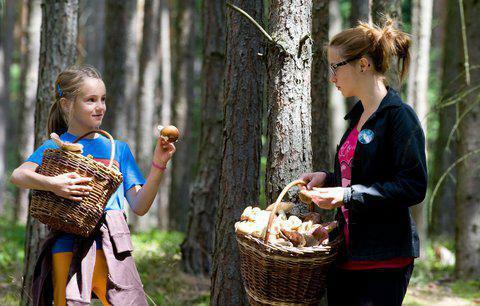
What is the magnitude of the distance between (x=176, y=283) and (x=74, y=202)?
4067 mm

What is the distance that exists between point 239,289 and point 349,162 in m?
2.18

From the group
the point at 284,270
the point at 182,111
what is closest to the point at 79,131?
the point at 284,270

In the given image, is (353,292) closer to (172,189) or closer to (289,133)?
(289,133)

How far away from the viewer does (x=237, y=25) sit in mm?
5055

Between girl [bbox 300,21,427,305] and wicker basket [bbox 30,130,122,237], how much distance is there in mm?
1204

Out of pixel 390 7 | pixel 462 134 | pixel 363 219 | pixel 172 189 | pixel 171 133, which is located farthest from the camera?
pixel 172 189

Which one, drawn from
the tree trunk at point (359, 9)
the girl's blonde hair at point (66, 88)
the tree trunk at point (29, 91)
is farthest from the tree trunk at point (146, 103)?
the girl's blonde hair at point (66, 88)

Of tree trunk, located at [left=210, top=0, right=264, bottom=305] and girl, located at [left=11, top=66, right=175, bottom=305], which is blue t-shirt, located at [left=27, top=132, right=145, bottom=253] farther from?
tree trunk, located at [left=210, top=0, right=264, bottom=305]

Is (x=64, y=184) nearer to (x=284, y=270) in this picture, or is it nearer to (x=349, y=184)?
(x=284, y=270)

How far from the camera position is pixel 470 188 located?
8.28 meters

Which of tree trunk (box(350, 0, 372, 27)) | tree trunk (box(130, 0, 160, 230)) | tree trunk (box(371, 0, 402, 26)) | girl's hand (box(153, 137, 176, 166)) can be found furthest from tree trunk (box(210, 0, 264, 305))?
tree trunk (box(130, 0, 160, 230))

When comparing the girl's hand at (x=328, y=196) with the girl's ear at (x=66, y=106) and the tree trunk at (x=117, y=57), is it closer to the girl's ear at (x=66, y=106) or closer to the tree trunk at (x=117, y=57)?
the girl's ear at (x=66, y=106)

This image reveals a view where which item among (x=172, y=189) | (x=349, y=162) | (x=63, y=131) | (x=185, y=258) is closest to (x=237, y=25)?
(x=63, y=131)

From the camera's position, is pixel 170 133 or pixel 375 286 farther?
pixel 170 133
